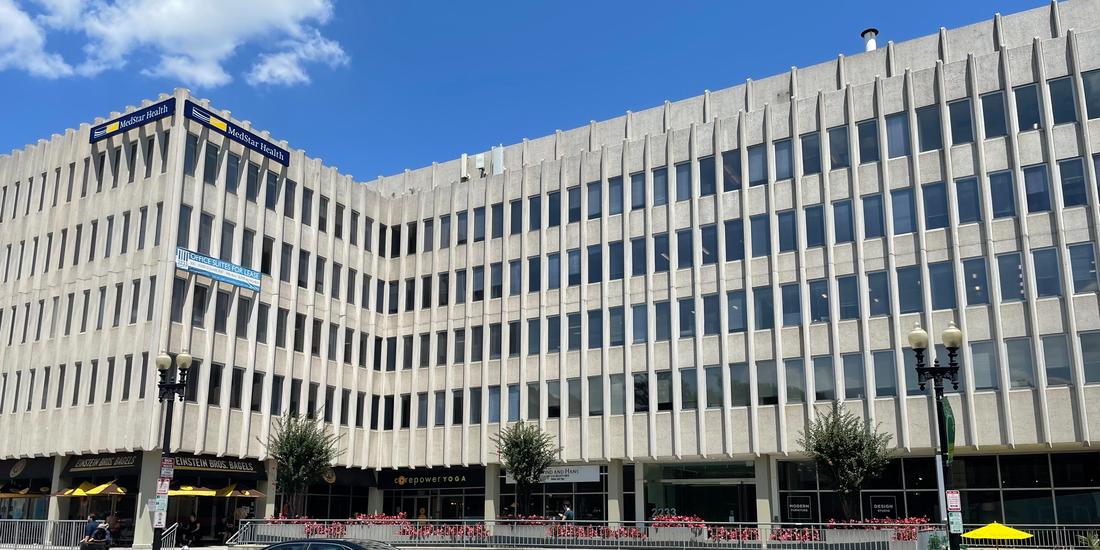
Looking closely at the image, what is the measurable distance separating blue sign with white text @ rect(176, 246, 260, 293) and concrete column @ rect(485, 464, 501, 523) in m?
13.5

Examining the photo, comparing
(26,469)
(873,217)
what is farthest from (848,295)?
(26,469)

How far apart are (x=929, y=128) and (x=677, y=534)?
1867cm

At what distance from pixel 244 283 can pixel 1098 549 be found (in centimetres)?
3342

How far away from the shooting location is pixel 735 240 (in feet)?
133

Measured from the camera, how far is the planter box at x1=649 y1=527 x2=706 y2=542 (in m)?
29.9

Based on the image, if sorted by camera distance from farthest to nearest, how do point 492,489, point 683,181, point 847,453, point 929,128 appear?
1. point 492,489
2. point 683,181
3. point 929,128
4. point 847,453

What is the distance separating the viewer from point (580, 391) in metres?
43.2

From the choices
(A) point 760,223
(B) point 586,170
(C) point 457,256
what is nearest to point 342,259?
(C) point 457,256

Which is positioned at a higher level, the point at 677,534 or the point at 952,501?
the point at 952,501

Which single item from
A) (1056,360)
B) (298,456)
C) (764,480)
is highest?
(1056,360)

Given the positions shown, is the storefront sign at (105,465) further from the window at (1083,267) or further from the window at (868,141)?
the window at (1083,267)

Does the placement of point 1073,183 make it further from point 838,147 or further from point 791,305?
point 791,305

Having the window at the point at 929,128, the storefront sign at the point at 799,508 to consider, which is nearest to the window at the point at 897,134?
the window at the point at 929,128

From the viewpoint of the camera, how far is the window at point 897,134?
37500 mm
